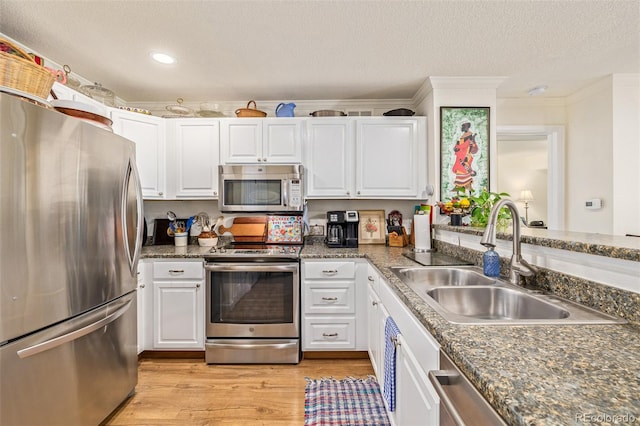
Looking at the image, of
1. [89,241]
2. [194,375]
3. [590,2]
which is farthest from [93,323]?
[590,2]

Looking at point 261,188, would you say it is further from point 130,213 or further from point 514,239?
A: point 514,239

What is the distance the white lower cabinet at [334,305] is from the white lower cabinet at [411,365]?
0.61m

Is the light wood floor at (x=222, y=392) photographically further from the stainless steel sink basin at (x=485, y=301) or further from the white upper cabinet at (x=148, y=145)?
the white upper cabinet at (x=148, y=145)

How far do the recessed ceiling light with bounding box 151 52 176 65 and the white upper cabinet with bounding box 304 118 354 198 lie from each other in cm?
118

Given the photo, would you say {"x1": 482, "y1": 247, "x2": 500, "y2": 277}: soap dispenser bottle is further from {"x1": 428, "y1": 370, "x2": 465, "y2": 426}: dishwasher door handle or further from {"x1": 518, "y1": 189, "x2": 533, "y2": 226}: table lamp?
{"x1": 518, "y1": 189, "x2": 533, "y2": 226}: table lamp

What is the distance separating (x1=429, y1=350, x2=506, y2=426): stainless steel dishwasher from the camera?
1.94 feet

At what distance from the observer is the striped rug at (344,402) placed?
170cm

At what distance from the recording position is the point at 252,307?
2.33m

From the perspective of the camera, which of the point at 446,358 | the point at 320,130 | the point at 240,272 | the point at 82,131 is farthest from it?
the point at 320,130

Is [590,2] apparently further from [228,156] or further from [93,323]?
[93,323]

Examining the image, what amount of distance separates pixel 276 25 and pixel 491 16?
1265 mm

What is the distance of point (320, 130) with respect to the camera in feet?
8.89

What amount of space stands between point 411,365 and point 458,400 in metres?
0.44

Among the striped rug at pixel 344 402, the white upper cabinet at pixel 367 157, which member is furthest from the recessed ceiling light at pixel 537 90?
the striped rug at pixel 344 402
